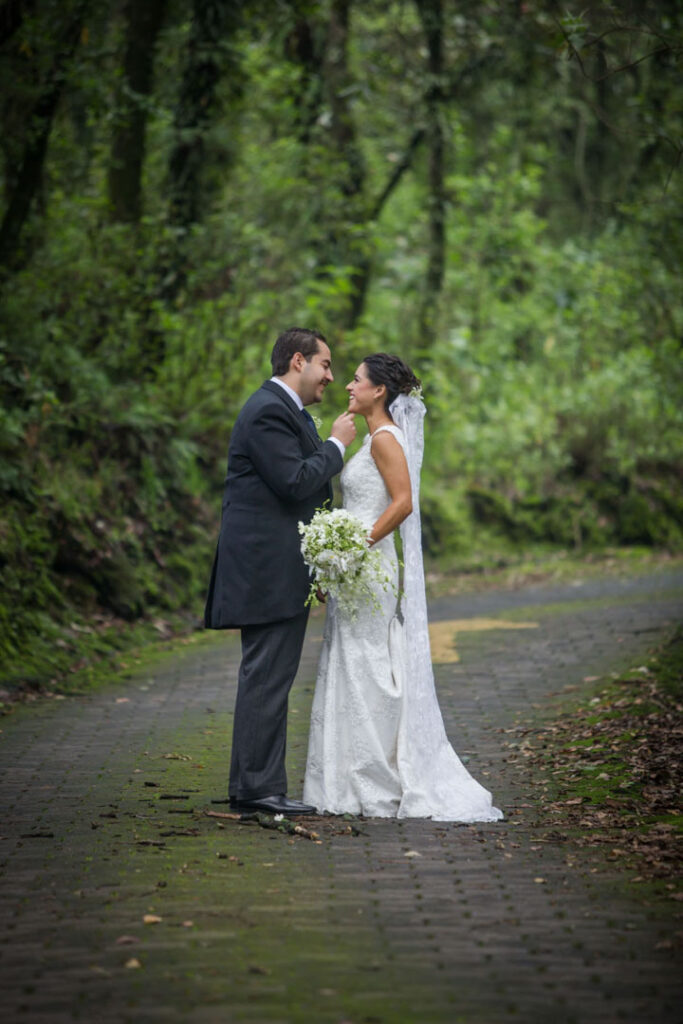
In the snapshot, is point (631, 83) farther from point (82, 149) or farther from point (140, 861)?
point (140, 861)

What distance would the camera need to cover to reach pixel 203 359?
16.7 metres

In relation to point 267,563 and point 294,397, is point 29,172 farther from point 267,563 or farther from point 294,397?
point 267,563

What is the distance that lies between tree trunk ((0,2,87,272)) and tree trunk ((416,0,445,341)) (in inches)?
379

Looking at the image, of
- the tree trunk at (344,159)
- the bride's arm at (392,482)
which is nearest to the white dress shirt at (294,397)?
the bride's arm at (392,482)

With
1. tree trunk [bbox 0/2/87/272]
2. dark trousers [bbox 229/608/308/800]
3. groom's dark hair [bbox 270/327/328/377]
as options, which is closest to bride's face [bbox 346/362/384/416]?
groom's dark hair [bbox 270/327/328/377]

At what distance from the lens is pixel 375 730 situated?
7027 millimetres

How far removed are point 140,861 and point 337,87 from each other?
17.3 meters

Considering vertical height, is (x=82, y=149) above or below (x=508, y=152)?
below

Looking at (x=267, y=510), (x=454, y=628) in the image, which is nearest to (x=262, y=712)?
(x=267, y=510)

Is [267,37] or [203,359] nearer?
[203,359]

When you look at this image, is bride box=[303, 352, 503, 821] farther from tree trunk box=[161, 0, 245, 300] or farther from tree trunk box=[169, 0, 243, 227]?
tree trunk box=[169, 0, 243, 227]

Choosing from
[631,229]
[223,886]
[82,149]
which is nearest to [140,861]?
[223,886]

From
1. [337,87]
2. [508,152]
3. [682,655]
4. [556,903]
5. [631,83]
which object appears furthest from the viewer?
[508,152]

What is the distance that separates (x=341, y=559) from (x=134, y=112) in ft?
37.4
